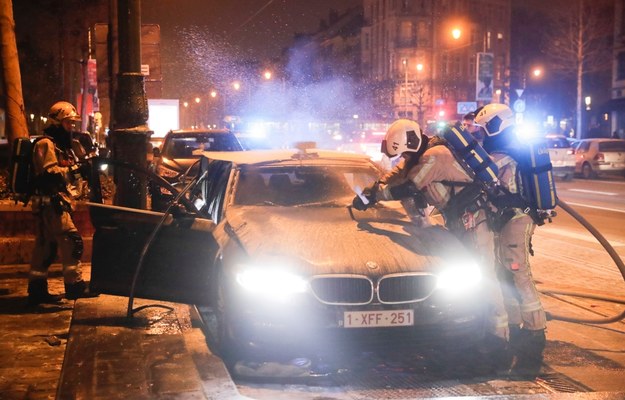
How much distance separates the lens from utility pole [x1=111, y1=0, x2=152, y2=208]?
8.27 meters

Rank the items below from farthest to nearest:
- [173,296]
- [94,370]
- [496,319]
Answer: [173,296]
[496,319]
[94,370]

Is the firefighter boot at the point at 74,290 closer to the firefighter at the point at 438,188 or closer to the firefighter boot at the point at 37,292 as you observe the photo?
the firefighter boot at the point at 37,292

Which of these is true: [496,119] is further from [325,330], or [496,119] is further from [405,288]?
[325,330]

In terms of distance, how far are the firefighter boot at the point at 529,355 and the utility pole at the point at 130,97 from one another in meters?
4.16

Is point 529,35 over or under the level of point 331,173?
over

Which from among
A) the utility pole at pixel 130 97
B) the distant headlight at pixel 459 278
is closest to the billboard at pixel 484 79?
the utility pole at pixel 130 97

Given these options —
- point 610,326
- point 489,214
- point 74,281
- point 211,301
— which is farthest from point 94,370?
point 610,326

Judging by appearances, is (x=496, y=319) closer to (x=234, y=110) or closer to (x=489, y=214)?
(x=489, y=214)

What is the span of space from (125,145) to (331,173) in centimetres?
235

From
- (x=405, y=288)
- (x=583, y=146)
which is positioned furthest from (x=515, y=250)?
(x=583, y=146)

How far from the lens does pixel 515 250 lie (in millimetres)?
6508

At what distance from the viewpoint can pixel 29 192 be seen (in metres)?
7.71

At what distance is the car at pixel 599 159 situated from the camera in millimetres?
31859

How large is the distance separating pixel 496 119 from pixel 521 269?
126cm
